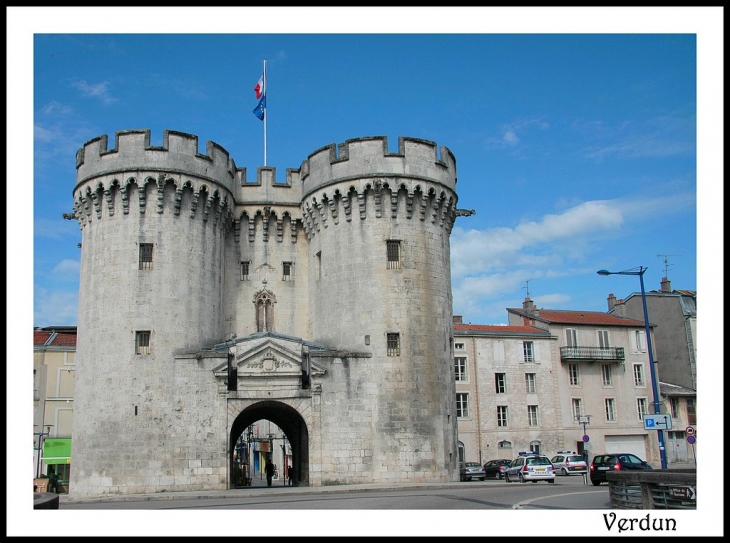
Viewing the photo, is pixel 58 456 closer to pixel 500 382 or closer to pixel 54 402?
pixel 54 402

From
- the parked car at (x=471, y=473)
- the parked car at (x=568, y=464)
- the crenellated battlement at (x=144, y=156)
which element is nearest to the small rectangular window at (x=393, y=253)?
the crenellated battlement at (x=144, y=156)

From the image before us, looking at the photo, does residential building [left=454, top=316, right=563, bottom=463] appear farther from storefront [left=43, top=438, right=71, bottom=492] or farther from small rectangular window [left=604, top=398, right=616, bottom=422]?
storefront [left=43, top=438, right=71, bottom=492]

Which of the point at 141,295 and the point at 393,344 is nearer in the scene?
the point at 141,295

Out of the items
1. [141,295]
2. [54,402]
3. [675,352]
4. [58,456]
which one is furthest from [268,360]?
[675,352]

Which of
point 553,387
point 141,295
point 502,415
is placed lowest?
point 502,415

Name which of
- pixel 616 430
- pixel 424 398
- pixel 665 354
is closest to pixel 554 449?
pixel 616 430

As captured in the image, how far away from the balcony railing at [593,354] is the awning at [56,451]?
104 ft

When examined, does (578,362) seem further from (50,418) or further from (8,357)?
(8,357)

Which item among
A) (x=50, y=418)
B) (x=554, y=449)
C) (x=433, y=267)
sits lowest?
(x=554, y=449)

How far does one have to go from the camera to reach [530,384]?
4925 centimetres

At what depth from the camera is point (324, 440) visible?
28.3 m

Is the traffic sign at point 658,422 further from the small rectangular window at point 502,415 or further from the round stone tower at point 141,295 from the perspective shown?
the small rectangular window at point 502,415

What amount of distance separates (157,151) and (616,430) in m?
36.3

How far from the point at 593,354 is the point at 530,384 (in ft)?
17.1
